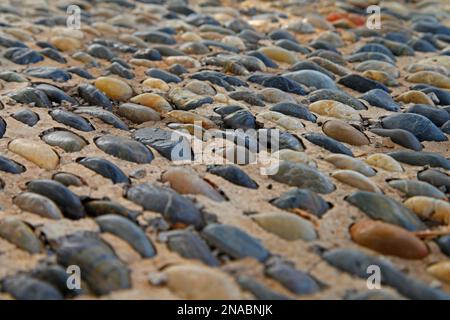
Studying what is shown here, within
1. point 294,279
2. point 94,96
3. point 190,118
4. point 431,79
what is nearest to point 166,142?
point 190,118

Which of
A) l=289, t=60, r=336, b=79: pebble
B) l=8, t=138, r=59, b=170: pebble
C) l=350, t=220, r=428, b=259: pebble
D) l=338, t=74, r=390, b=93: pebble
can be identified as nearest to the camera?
l=350, t=220, r=428, b=259: pebble

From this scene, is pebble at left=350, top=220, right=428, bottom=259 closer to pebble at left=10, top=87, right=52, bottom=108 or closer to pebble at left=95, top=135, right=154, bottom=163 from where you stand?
pebble at left=95, top=135, right=154, bottom=163

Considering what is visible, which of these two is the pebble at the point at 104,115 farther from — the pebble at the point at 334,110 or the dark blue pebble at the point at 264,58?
the dark blue pebble at the point at 264,58

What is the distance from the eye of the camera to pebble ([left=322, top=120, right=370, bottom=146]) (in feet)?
8.29

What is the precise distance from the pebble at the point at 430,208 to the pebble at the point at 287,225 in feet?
1.26

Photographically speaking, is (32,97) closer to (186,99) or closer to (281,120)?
(186,99)

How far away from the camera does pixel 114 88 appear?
2883mm

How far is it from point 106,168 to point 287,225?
2.25 feet

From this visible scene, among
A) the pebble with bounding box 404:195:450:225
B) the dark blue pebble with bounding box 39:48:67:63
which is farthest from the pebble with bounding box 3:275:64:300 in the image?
the dark blue pebble with bounding box 39:48:67:63

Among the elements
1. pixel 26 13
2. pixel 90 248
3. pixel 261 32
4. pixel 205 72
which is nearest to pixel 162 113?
pixel 205 72

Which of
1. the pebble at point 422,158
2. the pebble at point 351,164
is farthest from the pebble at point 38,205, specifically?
the pebble at point 422,158

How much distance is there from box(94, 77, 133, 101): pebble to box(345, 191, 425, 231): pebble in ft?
4.35

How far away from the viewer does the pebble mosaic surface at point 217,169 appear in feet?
5.28
